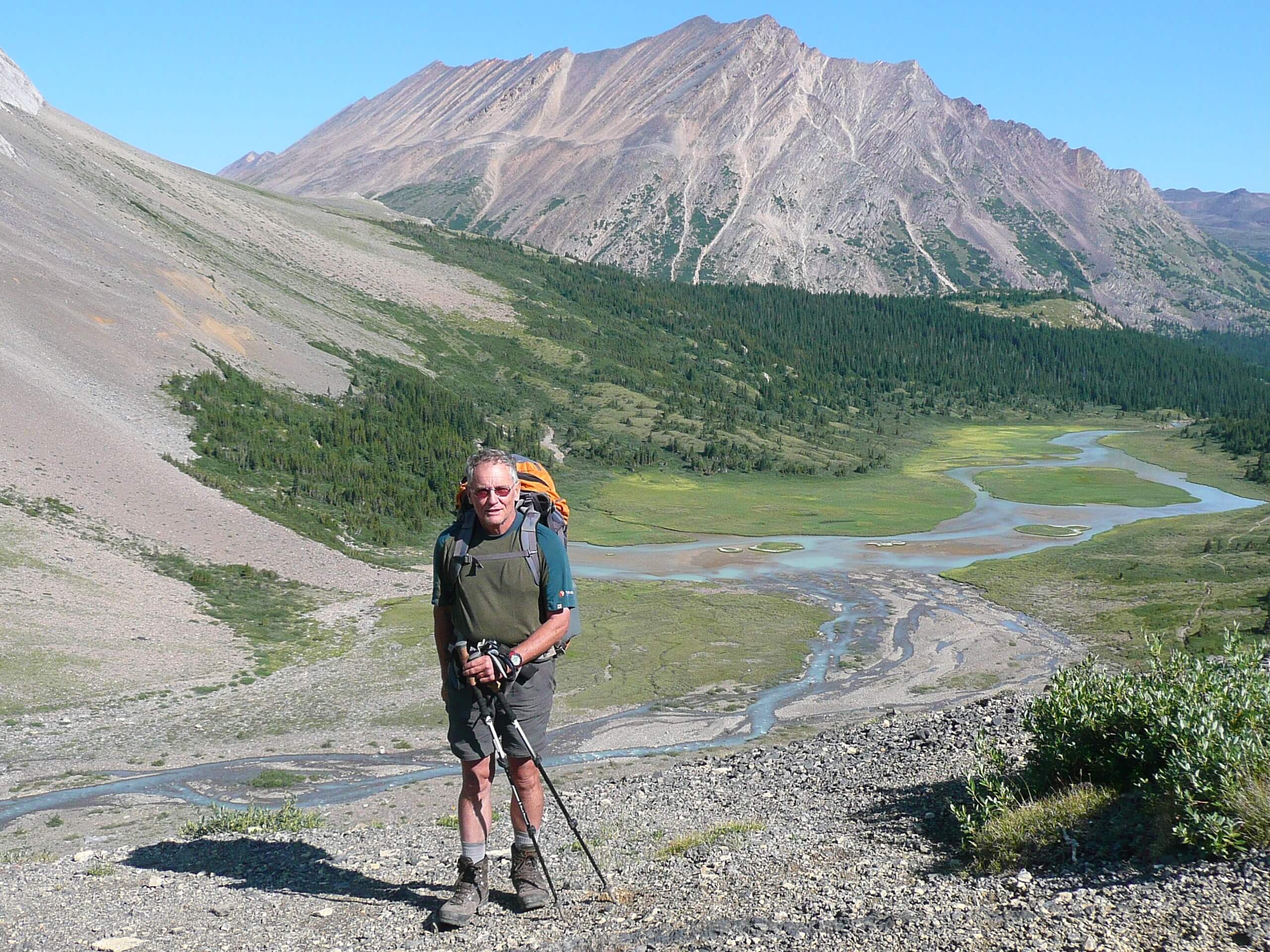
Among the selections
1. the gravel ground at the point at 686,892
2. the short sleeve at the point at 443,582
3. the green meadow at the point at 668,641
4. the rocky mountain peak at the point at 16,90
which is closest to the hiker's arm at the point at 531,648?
the short sleeve at the point at 443,582

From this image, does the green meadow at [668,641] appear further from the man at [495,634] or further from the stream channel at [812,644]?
the man at [495,634]

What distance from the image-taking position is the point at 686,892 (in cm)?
854

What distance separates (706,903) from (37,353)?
197ft

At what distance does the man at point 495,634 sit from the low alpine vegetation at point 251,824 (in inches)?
230

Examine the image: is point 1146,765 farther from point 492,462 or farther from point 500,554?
point 492,462

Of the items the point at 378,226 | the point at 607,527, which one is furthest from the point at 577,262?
the point at 607,527

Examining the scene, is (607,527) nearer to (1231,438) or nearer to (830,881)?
(830,881)

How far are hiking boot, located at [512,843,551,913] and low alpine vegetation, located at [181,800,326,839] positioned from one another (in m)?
5.83

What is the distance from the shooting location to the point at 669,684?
107 ft

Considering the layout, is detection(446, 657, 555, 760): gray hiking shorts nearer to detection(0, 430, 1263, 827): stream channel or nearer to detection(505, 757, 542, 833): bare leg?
detection(505, 757, 542, 833): bare leg

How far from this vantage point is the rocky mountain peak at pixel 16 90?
114000mm

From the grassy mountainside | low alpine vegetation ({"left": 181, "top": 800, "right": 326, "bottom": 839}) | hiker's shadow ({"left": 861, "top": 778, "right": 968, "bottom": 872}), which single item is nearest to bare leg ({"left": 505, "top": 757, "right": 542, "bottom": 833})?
hiker's shadow ({"left": 861, "top": 778, "right": 968, "bottom": 872})

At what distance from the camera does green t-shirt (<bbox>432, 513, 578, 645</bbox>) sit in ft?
26.4

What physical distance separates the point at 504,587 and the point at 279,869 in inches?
192
